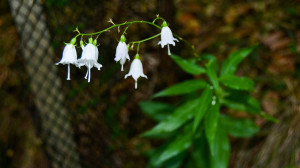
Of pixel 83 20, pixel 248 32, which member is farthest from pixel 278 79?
pixel 83 20

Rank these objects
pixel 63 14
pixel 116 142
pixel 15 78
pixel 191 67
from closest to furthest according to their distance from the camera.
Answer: pixel 191 67
pixel 63 14
pixel 116 142
pixel 15 78

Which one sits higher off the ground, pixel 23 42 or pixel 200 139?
pixel 23 42

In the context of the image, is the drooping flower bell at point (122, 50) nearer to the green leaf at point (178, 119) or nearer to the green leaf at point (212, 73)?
the green leaf at point (212, 73)

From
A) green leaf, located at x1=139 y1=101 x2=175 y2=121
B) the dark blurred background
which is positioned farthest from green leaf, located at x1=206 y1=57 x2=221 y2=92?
the dark blurred background

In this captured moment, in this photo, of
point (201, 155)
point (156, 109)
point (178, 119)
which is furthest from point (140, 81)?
point (178, 119)

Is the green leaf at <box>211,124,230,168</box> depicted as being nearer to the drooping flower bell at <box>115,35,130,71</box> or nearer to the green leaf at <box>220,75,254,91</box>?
the green leaf at <box>220,75,254,91</box>

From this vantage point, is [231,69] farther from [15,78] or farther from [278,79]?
[15,78]

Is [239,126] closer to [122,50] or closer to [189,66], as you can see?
[189,66]

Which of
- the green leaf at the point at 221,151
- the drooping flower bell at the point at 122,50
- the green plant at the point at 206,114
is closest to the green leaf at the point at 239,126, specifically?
the green plant at the point at 206,114
